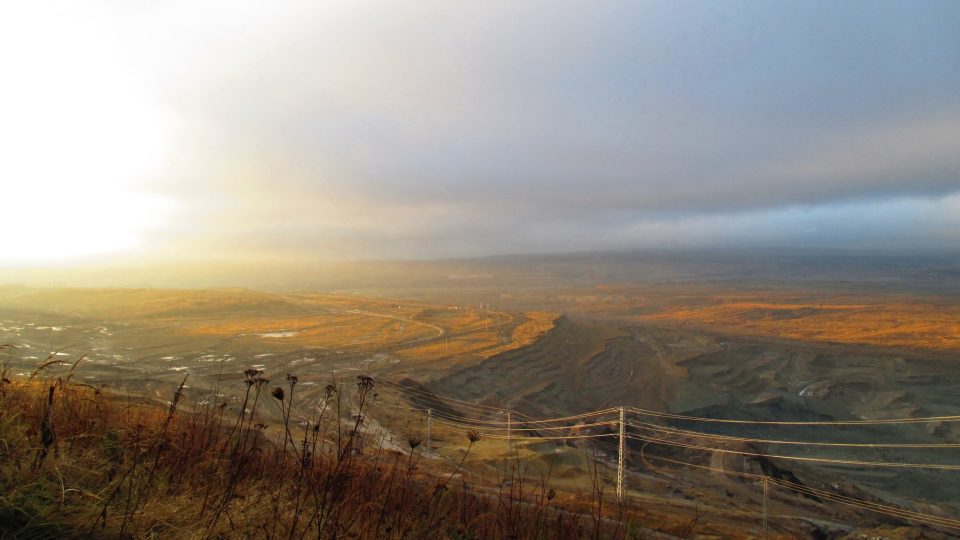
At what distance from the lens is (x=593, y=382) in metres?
40.1

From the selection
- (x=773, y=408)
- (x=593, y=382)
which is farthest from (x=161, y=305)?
(x=773, y=408)

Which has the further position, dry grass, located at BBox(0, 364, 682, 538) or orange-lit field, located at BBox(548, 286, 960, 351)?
orange-lit field, located at BBox(548, 286, 960, 351)

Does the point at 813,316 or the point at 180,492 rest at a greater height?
the point at 180,492

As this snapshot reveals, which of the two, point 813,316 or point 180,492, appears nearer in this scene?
point 180,492

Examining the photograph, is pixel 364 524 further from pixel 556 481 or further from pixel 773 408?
pixel 773 408

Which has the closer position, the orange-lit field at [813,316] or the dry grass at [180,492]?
the dry grass at [180,492]

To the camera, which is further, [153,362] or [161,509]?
[153,362]

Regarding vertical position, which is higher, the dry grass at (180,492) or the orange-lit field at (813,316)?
the dry grass at (180,492)

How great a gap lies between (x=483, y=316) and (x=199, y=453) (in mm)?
67592

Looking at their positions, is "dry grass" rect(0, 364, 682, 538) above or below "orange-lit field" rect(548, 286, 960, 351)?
above

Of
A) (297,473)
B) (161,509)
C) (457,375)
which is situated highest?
(161,509)

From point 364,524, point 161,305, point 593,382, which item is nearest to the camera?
point 364,524

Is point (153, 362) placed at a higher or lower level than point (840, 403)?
higher

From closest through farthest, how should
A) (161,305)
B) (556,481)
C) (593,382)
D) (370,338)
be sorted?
(556,481)
(593,382)
(370,338)
(161,305)
